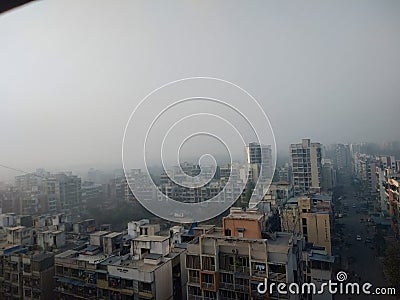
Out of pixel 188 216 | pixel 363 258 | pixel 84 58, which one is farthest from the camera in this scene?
pixel 84 58

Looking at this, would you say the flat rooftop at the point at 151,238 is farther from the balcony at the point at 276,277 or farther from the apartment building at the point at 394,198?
the apartment building at the point at 394,198

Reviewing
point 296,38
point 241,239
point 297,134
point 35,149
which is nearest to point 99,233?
point 35,149

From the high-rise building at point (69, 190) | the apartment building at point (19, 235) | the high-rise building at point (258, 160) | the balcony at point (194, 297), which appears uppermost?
the high-rise building at point (258, 160)

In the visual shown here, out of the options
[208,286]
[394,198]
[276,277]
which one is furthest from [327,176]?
[208,286]

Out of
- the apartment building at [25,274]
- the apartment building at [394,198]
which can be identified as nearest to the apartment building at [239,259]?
the apartment building at [394,198]

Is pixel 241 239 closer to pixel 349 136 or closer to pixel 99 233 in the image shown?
pixel 349 136
